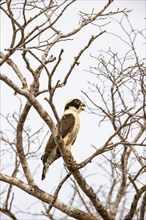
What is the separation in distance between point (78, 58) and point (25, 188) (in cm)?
164

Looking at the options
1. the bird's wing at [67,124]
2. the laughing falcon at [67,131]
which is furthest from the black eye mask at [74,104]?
the bird's wing at [67,124]

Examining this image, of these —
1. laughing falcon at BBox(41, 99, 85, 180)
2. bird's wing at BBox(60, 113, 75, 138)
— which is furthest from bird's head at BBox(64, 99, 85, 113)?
bird's wing at BBox(60, 113, 75, 138)

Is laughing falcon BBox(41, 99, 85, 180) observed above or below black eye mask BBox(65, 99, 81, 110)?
below

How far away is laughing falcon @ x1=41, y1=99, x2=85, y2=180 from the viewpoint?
5781 millimetres

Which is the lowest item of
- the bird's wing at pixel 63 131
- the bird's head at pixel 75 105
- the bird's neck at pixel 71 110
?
the bird's wing at pixel 63 131

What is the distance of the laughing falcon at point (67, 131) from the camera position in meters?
5.78

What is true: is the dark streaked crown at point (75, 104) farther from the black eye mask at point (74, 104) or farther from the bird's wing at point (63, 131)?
the bird's wing at point (63, 131)

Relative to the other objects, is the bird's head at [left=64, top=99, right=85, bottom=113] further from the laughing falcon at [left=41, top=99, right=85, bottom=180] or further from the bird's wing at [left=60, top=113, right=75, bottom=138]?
the bird's wing at [left=60, top=113, right=75, bottom=138]

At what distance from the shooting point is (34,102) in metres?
3.93

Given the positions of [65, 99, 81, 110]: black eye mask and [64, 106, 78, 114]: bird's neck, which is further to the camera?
[65, 99, 81, 110]: black eye mask

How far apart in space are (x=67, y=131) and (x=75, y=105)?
78 cm

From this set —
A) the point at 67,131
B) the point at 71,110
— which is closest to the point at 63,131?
the point at 67,131

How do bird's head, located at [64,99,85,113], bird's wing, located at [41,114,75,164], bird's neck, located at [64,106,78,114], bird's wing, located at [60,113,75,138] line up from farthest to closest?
bird's head, located at [64,99,85,113]
bird's neck, located at [64,106,78,114]
bird's wing, located at [60,113,75,138]
bird's wing, located at [41,114,75,164]

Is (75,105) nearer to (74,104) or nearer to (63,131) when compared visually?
(74,104)
